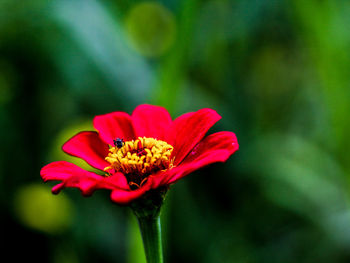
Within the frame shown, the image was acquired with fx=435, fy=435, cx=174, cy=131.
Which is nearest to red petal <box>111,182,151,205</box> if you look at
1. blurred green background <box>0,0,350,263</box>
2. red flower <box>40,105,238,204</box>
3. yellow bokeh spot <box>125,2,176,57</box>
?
red flower <box>40,105,238,204</box>

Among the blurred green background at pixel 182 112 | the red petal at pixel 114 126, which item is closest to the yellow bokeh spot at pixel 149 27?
the blurred green background at pixel 182 112

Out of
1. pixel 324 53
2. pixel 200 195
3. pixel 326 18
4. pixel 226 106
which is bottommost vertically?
pixel 200 195

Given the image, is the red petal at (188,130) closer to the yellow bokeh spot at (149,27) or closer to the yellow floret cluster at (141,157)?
the yellow floret cluster at (141,157)

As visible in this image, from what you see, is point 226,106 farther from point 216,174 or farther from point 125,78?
point 125,78

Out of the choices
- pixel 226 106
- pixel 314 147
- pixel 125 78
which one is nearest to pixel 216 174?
pixel 226 106

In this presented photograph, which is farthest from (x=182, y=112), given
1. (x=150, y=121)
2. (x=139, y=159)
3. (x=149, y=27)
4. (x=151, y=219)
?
(x=151, y=219)

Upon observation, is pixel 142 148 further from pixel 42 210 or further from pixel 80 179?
pixel 42 210

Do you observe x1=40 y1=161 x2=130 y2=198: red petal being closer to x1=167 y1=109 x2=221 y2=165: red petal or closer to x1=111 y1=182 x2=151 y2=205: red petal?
x1=111 y1=182 x2=151 y2=205: red petal
